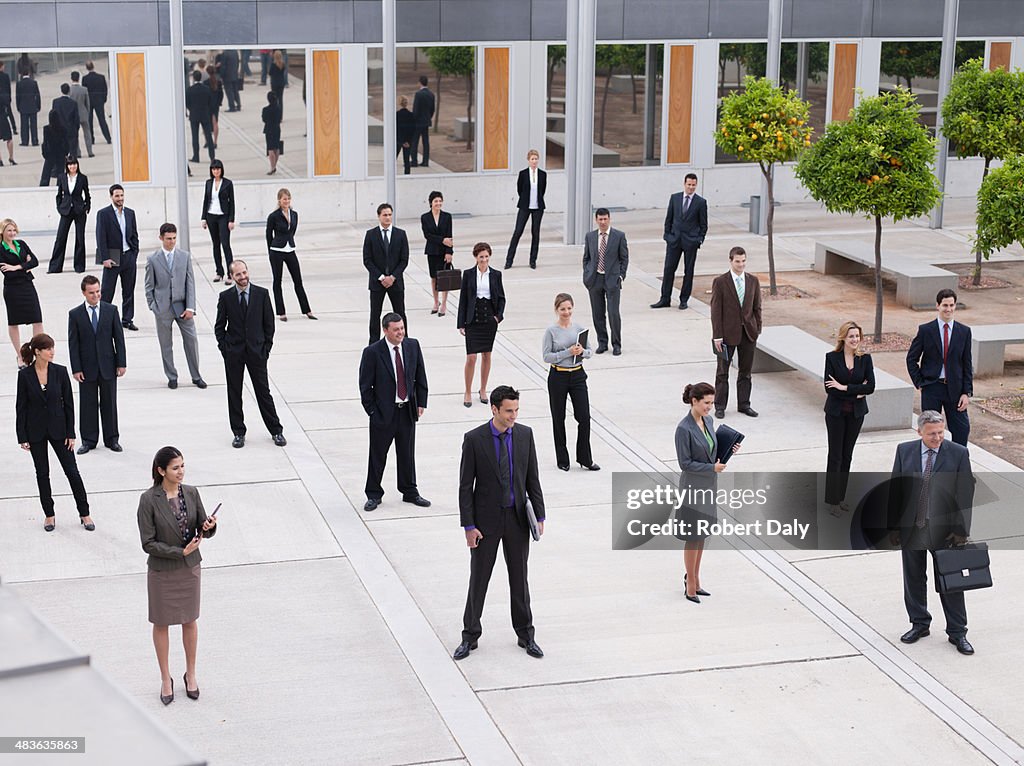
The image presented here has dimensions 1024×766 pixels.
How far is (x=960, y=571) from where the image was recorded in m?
9.07

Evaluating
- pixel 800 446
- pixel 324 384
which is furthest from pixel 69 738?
pixel 324 384

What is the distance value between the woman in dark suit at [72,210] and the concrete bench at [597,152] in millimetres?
9443

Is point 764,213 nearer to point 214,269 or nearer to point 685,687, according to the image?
point 214,269

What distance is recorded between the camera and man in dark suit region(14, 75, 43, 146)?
23.5 meters

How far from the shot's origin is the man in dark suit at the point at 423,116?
2559 cm

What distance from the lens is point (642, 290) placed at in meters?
20.4

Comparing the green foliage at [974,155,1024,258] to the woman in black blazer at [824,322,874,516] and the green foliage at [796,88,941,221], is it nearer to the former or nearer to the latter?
the green foliage at [796,88,941,221]

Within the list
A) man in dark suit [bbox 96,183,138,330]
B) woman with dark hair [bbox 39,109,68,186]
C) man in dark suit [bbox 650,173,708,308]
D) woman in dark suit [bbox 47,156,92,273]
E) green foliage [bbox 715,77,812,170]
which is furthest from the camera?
woman with dark hair [bbox 39,109,68,186]

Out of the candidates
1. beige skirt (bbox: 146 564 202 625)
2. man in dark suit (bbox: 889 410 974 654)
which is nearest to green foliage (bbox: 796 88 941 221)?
man in dark suit (bbox: 889 410 974 654)

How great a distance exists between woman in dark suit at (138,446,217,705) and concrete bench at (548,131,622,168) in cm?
1928

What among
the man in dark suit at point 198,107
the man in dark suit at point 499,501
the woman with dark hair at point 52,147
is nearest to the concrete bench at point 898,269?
the man in dark suit at point 198,107

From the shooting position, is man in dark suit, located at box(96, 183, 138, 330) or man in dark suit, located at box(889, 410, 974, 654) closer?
man in dark suit, located at box(889, 410, 974, 654)

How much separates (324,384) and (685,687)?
7.74 meters

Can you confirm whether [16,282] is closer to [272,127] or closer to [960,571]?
[272,127]
